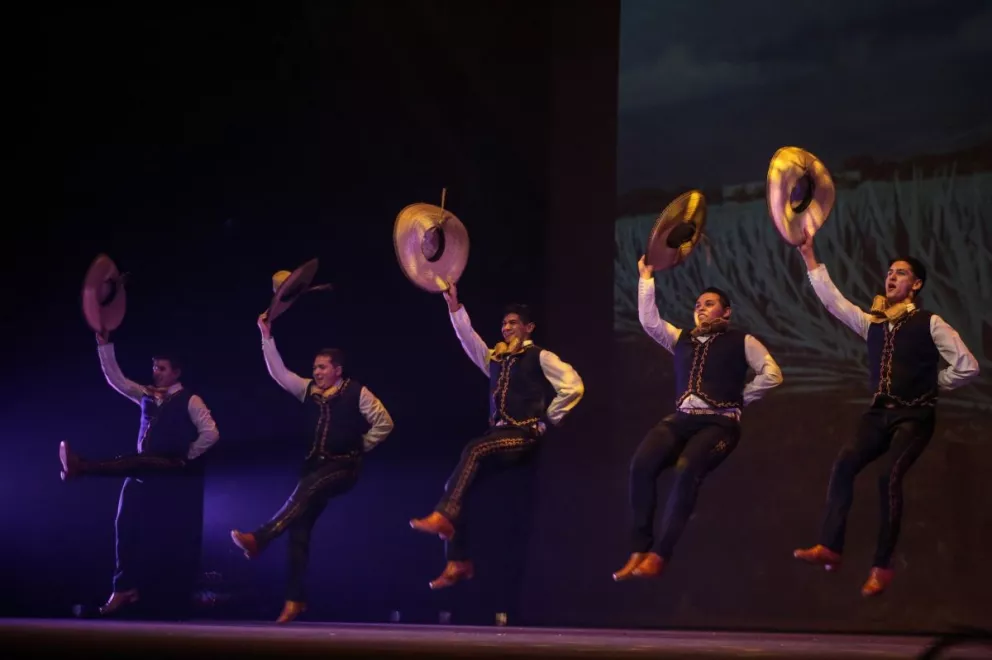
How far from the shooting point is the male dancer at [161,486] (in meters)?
6.14

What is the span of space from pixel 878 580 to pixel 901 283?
1298mm

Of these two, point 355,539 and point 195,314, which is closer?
point 355,539

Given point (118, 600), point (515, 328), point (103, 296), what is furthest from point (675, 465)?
point (103, 296)

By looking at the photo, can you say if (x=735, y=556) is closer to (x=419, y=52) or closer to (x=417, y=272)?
(x=417, y=272)

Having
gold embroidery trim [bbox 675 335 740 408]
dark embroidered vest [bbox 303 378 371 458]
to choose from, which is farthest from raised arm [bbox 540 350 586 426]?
dark embroidered vest [bbox 303 378 371 458]

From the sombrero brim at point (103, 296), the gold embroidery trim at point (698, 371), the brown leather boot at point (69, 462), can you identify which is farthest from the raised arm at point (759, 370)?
the sombrero brim at point (103, 296)

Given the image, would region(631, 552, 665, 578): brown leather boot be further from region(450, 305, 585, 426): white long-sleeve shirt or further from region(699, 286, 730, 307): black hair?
region(699, 286, 730, 307): black hair

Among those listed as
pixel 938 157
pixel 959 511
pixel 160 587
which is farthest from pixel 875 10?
pixel 160 587

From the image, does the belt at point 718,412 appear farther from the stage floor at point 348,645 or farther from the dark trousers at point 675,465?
the stage floor at point 348,645

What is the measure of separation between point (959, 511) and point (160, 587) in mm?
3964

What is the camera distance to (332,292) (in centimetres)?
630

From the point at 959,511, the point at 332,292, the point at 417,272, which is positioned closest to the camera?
the point at 959,511

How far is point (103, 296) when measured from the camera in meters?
6.54

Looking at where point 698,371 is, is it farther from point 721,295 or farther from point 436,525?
point 436,525
